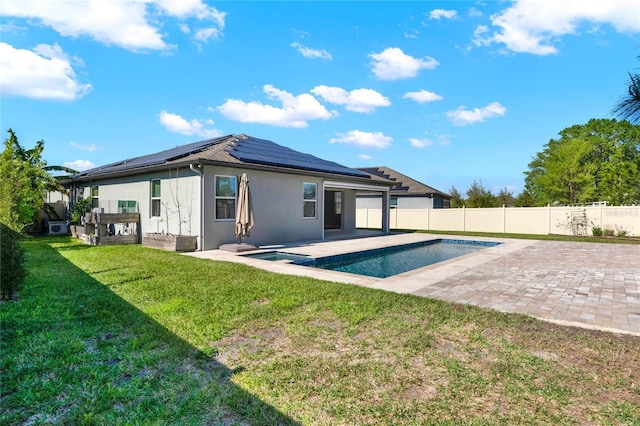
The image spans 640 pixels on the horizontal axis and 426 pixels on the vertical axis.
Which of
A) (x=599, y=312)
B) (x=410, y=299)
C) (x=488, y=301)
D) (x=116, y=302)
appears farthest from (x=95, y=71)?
(x=599, y=312)

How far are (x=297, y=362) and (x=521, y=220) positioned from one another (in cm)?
2228

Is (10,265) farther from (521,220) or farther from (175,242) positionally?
(521,220)

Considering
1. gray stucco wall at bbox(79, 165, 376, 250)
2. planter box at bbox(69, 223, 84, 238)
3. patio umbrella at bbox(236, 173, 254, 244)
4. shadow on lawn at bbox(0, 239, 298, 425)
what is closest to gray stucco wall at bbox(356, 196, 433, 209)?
gray stucco wall at bbox(79, 165, 376, 250)

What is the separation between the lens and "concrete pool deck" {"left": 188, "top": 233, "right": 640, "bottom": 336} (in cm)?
511

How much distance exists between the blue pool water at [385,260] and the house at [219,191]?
390 centimetres

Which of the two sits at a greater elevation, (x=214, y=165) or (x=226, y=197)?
(x=214, y=165)

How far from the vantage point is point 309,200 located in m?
15.7

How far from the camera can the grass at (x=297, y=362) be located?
2562mm

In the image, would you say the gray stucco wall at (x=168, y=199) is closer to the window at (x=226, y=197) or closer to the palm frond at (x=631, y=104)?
the window at (x=226, y=197)

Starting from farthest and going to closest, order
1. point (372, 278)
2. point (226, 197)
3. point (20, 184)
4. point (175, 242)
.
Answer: point (226, 197)
point (175, 242)
point (20, 184)
point (372, 278)

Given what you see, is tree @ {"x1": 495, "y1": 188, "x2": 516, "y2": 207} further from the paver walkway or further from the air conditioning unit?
the air conditioning unit

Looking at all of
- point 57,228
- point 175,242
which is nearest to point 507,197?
point 175,242

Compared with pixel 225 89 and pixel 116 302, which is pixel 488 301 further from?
pixel 225 89

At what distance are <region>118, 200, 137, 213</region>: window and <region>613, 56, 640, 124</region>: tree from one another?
50.2 ft
